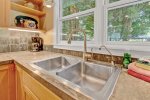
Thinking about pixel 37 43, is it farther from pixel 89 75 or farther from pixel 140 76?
pixel 140 76

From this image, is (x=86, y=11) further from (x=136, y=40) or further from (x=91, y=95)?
(x=91, y=95)

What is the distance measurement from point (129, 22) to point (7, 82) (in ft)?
4.75

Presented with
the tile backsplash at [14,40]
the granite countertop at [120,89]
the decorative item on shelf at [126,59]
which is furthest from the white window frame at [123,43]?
the tile backsplash at [14,40]

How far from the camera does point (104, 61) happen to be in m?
1.29

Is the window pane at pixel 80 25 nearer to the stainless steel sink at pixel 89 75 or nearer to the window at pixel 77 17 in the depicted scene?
the window at pixel 77 17

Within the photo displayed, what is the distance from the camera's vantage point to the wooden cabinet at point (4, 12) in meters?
1.62

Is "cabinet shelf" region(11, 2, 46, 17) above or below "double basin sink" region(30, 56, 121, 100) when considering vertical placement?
above

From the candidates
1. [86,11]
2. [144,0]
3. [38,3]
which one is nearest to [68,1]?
[86,11]

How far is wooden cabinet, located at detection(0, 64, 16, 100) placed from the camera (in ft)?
4.33

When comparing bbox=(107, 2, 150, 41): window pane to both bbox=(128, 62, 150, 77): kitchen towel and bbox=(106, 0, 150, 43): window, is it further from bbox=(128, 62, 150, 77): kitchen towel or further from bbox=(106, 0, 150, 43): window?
bbox=(128, 62, 150, 77): kitchen towel

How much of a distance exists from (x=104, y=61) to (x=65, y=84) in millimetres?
732

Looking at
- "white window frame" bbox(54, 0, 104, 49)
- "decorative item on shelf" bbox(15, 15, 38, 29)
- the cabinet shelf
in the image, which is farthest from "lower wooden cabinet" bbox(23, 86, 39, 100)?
the cabinet shelf

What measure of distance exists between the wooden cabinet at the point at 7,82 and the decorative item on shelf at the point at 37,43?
0.75 m

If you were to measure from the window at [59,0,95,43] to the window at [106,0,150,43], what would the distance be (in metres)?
0.26
